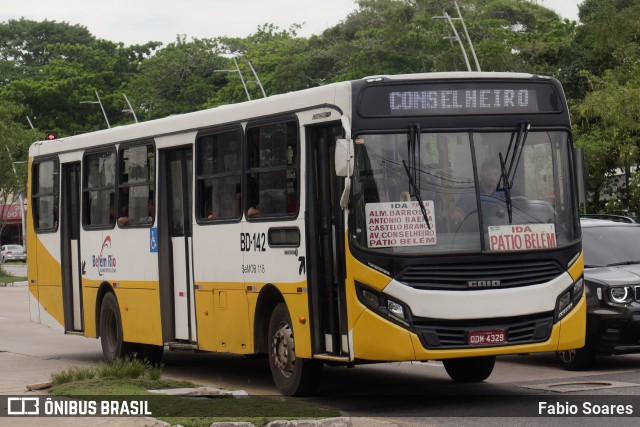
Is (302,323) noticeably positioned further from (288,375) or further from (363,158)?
(363,158)

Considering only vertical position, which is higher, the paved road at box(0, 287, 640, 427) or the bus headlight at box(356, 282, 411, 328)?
the bus headlight at box(356, 282, 411, 328)

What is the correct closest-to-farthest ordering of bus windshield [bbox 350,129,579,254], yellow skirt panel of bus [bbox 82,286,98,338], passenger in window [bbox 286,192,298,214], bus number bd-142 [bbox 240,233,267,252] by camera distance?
bus windshield [bbox 350,129,579,254], passenger in window [bbox 286,192,298,214], bus number bd-142 [bbox 240,233,267,252], yellow skirt panel of bus [bbox 82,286,98,338]

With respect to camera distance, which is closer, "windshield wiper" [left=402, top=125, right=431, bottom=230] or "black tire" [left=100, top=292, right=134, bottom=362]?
"windshield wiper" [left=402, top=125, right=431, bottom=230]

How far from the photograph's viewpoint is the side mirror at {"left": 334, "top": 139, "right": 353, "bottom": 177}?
37.0 feet

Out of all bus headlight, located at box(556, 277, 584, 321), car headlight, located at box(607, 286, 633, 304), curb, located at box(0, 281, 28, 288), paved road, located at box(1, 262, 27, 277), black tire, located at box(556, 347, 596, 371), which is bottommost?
paved road, located at box(1, 262, 27, 277)

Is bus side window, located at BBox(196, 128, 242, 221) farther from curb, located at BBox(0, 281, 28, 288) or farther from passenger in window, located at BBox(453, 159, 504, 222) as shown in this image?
curb, located at BBox(0, 281, 28, 288)

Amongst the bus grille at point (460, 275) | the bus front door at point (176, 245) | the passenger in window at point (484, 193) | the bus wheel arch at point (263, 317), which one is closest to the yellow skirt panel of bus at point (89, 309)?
the bus front door at point (176, 245)

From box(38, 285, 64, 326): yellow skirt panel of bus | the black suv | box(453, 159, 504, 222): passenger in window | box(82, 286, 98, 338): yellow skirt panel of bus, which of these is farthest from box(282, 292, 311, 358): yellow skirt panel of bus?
box(38, 285, 64, 326): yellow skirt panel of bus

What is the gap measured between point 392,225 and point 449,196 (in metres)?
0.59

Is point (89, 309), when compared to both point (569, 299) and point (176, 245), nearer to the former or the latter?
point (176, 245)

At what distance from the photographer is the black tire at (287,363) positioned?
12.7 metres

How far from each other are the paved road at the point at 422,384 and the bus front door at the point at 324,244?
73cm

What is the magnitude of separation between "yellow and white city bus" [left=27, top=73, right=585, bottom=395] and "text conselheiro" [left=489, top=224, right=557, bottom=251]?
1cm

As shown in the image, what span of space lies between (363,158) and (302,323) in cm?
186
